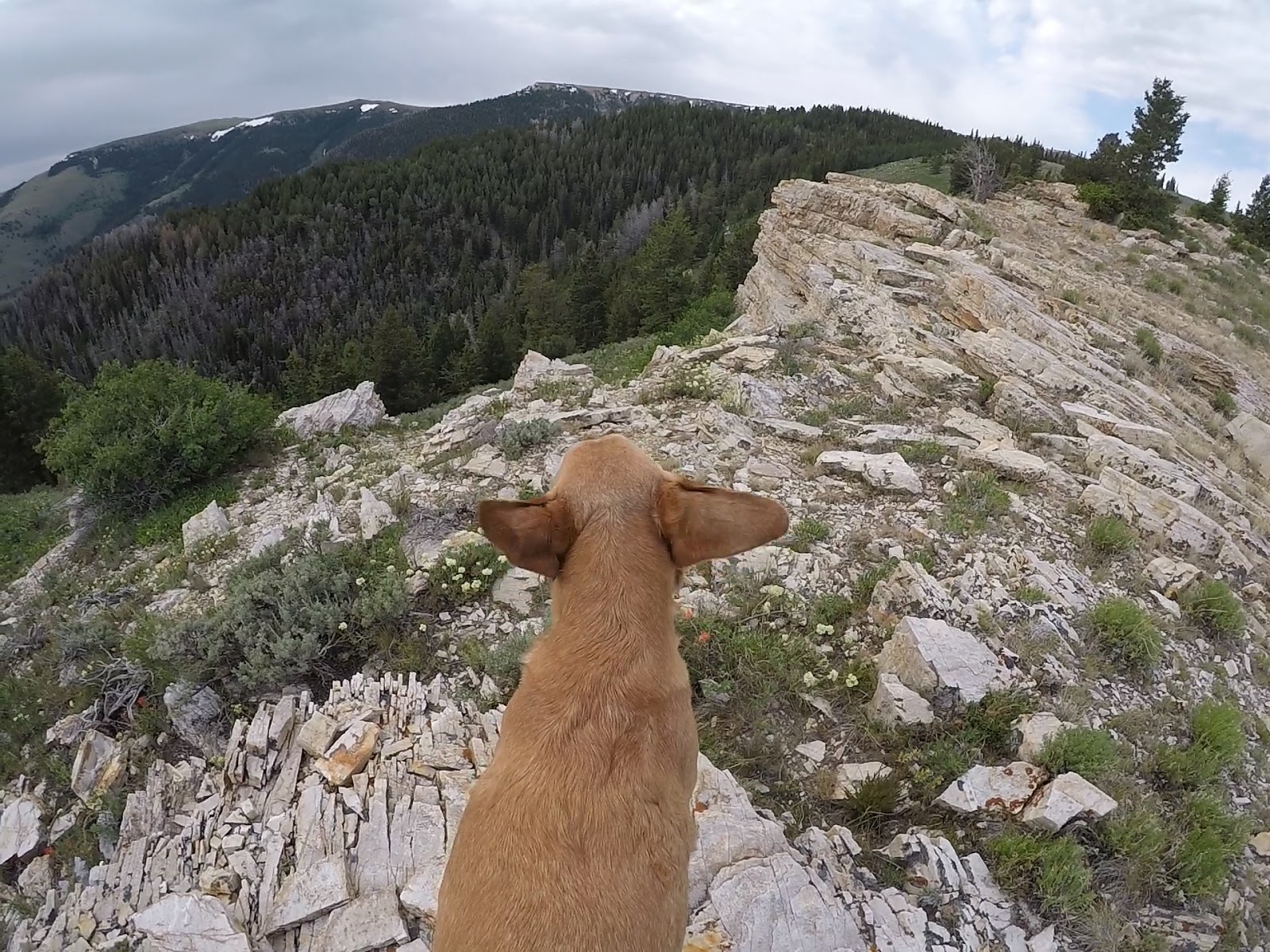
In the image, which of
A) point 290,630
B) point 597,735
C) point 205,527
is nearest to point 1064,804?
point 597,735

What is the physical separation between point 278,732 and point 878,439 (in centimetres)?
730

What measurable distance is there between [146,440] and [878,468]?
1159 cm

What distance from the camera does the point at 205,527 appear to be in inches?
361

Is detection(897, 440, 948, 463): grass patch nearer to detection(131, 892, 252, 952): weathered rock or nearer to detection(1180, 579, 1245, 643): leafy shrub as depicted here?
detection(1180, 579, 1245, 643): leafy shrub

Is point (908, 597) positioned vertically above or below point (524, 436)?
below

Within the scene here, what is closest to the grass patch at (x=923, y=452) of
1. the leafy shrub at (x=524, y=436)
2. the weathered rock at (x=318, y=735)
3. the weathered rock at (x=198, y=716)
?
the leafy shrub at (x=524, y=436)

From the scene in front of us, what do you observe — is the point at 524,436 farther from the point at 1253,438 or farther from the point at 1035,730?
the point at 1253,438

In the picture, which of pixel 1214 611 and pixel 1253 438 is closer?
pixel 1214 611

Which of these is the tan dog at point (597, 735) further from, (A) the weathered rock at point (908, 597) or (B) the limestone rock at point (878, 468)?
(B) the limestone rock at point (878, 468)

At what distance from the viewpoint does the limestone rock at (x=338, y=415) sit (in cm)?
1282

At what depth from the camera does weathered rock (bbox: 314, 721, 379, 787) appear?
4.41m

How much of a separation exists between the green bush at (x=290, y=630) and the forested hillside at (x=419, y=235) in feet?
225

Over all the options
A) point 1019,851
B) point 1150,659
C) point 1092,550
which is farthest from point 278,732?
point 1092,550

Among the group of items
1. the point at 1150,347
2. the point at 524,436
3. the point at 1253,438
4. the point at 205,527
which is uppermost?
the point at 524,436
